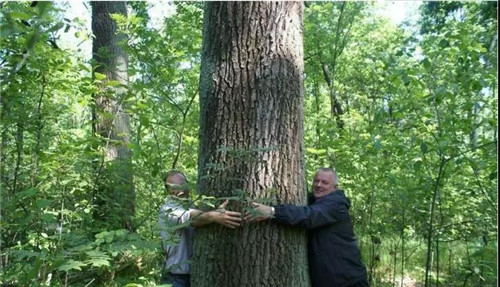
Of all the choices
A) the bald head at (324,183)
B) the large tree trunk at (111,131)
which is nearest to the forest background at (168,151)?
the large tree trunk at (111,131)

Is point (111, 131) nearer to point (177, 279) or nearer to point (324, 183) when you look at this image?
point (177, 279)

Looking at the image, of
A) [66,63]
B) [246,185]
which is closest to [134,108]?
[66,63]

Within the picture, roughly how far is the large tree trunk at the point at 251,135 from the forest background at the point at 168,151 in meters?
0.29

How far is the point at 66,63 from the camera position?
13.5ft

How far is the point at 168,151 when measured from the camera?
5.98 metres

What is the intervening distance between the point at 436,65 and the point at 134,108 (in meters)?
3.21

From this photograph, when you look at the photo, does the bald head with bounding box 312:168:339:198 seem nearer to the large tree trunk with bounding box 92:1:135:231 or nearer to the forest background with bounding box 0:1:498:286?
the forest background with bounding box 0:1:498:286

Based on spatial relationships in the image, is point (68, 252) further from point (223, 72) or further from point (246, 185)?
point (223, 72)

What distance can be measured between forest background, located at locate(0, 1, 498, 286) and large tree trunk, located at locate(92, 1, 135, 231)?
0.05m

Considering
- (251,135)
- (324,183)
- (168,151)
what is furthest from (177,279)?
(168,151)

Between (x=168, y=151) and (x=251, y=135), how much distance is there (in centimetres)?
331

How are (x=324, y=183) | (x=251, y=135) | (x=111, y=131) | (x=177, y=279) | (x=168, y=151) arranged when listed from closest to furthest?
1. (x=251, y=135)
2. (x=177, y=279)
3. (x=324, y=183)
4. (x=111, y=131)
5. (x=168, y=151)

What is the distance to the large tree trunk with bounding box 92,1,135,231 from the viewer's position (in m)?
4.30

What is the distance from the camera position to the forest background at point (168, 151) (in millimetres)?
3389
